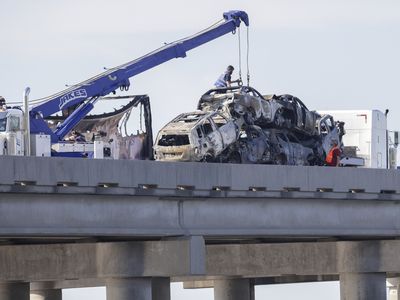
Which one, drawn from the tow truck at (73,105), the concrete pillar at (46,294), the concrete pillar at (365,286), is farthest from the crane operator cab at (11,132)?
the concrete pillar at (46,294)

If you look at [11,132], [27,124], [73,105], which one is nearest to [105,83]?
[73,105]

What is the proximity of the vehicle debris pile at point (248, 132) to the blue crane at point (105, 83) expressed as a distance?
3.24 metres

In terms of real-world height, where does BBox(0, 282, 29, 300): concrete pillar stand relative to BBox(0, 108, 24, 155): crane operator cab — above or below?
below

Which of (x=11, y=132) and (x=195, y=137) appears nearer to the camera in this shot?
(x=11, y=132)

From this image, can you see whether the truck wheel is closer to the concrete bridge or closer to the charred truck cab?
the charred truck cab

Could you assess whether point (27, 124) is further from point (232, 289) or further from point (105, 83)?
point (232, 289)

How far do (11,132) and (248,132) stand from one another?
776 cm

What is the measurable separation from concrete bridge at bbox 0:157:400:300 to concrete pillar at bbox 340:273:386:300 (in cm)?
4

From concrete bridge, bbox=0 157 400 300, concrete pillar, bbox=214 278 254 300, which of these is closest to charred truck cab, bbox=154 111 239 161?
concrete bridge, bbox=0 157 400 300

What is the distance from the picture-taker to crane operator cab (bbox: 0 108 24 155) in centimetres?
4525

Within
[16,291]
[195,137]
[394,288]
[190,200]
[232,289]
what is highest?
[195,137]

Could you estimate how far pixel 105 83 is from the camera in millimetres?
53656

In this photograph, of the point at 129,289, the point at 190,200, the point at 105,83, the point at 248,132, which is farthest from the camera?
the point at 105,83

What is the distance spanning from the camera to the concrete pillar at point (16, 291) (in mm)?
52406
